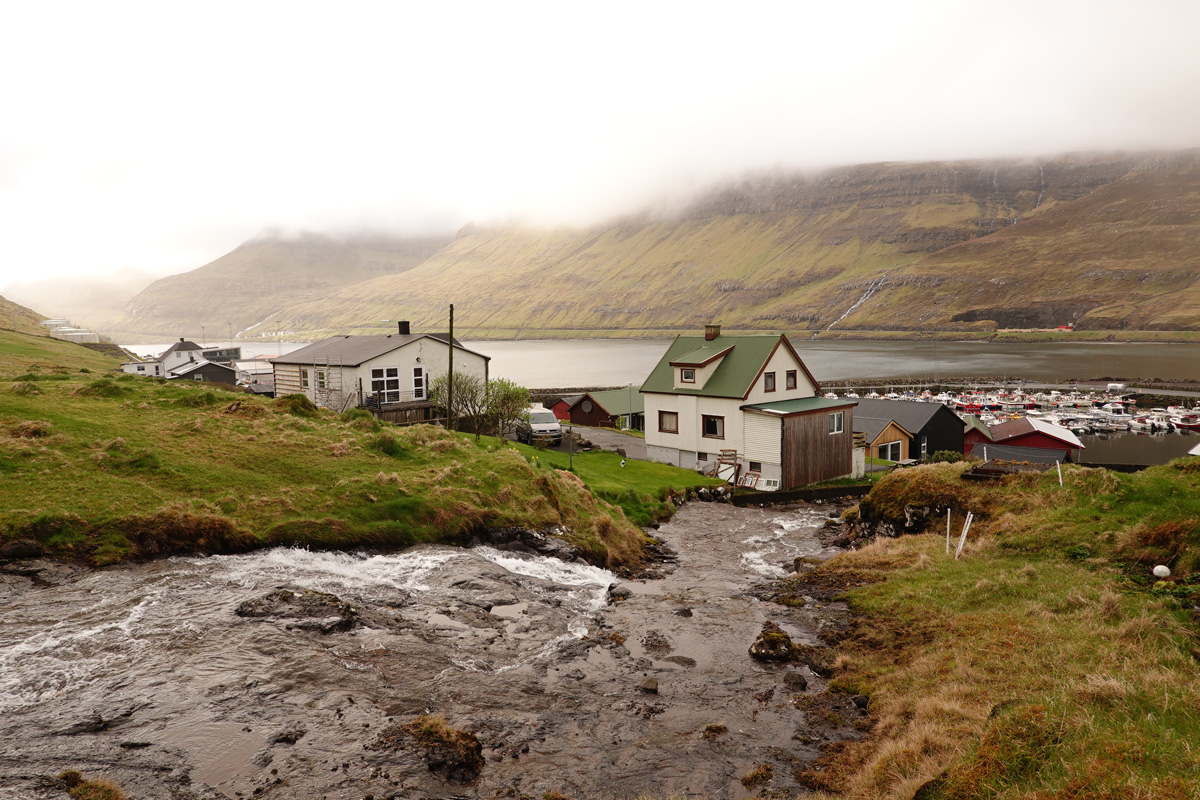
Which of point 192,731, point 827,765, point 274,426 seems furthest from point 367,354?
point 827,765

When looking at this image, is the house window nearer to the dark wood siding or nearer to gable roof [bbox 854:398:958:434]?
the dark wood siding

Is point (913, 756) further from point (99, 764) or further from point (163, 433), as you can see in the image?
point (163, 433)

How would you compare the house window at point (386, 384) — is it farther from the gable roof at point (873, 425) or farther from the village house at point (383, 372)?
the gable roof at point (873, 425)

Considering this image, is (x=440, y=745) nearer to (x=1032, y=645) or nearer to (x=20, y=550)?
(x=1032, y=645)

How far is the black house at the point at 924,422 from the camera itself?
54.0 meters

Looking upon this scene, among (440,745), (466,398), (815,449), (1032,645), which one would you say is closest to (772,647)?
(1032,645)

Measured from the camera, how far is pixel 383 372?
46.6 meters

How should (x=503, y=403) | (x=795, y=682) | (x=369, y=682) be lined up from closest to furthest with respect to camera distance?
(x=369, y=682) → (x=795, y=682) → (x=503, y=403)

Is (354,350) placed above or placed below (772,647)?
above

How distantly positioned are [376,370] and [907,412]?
40749 millimetres

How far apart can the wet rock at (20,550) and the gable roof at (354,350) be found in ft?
97.9

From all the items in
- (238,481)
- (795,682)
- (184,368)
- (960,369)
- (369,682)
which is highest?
(184,368)

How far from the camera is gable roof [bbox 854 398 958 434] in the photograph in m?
54.4

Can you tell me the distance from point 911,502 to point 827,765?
1662 cm
